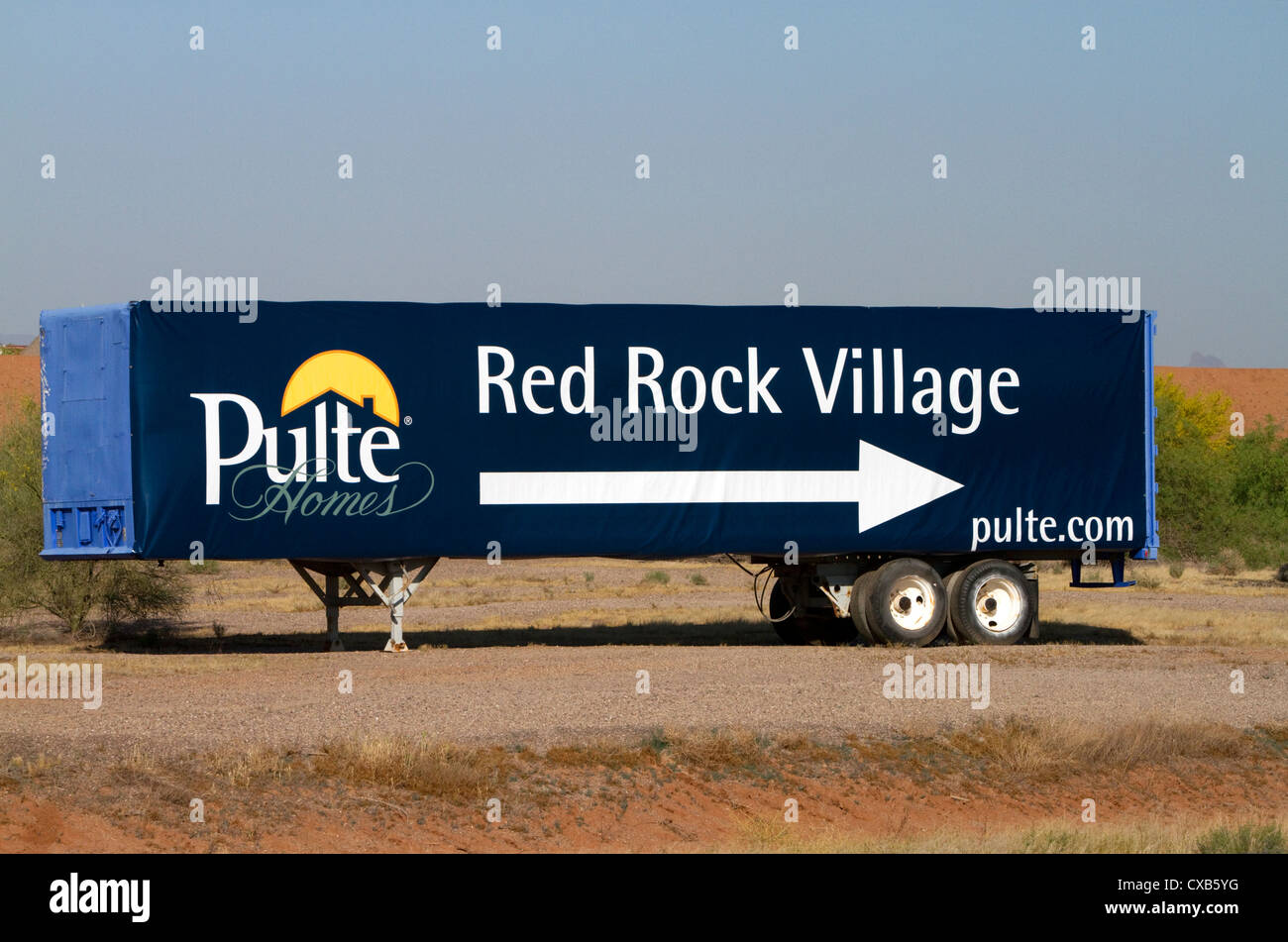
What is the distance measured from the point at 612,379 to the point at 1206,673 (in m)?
8.08

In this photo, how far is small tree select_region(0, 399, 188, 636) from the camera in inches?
938

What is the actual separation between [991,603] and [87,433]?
12.0 m

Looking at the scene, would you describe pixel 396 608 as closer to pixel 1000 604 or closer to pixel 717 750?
pixel 717 750

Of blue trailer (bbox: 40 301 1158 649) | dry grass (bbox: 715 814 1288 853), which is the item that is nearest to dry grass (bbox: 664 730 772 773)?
dry grass (bbox: 715 814 1288 853)

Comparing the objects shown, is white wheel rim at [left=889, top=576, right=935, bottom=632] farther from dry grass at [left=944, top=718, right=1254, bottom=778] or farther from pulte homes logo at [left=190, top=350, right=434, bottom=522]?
pulte homes logo at [left=190, top=350, right=434, bottom=522]

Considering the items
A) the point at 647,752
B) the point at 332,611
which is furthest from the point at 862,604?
the point at 647,752

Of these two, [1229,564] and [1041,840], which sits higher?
[1229,564]

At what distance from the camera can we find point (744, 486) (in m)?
20.0

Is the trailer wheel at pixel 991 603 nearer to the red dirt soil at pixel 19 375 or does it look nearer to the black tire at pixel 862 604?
the black tire at pixel 862 604

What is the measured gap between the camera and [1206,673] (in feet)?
61.0

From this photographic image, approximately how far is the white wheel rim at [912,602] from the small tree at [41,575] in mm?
11510

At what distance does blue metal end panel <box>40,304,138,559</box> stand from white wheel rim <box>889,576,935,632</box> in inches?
381

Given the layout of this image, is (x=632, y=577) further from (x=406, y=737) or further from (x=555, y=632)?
(x=406, y=737)

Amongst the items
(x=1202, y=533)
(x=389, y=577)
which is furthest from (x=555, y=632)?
(x=1202, y=533)
